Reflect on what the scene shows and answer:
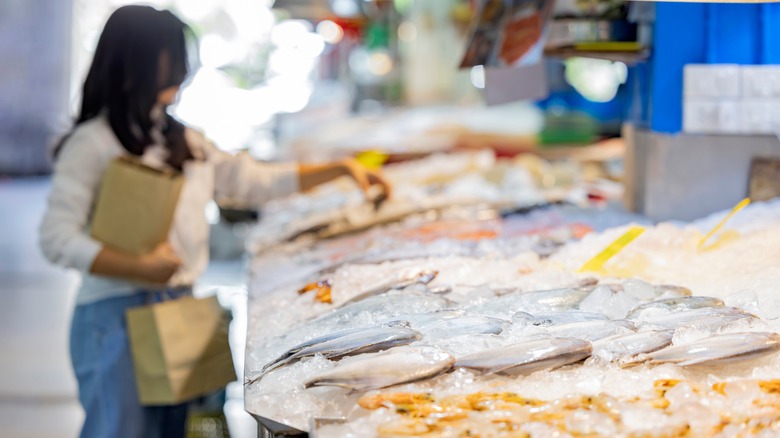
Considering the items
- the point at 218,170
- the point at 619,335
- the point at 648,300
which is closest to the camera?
the point at 619,335

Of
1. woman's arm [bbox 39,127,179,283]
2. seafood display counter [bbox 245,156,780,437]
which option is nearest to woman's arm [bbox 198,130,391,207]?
woman's arm [bbox 39,127,179,283]

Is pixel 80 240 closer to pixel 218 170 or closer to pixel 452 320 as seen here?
pixel 218 170

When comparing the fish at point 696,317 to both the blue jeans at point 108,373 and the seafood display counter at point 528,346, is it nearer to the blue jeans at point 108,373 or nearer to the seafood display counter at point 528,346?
the seafood display counter at point 528,346

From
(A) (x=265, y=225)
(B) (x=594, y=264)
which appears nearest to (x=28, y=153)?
(A) (x=265, y=225)

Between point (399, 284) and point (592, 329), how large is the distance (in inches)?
25.1

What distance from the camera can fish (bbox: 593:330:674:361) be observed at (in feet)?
5.80

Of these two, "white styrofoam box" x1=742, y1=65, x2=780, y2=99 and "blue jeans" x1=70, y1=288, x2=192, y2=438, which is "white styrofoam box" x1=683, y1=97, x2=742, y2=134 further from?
"blue jeans" x1=70, y1=288, x2=192, y2=438

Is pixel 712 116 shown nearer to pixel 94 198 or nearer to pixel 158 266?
pixel 158 266

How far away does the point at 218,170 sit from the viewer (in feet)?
11.8

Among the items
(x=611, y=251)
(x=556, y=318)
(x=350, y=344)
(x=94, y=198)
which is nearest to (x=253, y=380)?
(x=350, y=344)

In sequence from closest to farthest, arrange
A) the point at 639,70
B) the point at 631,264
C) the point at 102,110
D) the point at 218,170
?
the point at 631,264, the point at 102,110, the point at 218,170, the point at 639,70

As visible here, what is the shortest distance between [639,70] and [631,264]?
1547 mm

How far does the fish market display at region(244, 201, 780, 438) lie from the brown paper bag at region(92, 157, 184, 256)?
616 millimetres

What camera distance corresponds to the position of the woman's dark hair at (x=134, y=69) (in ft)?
9.92
